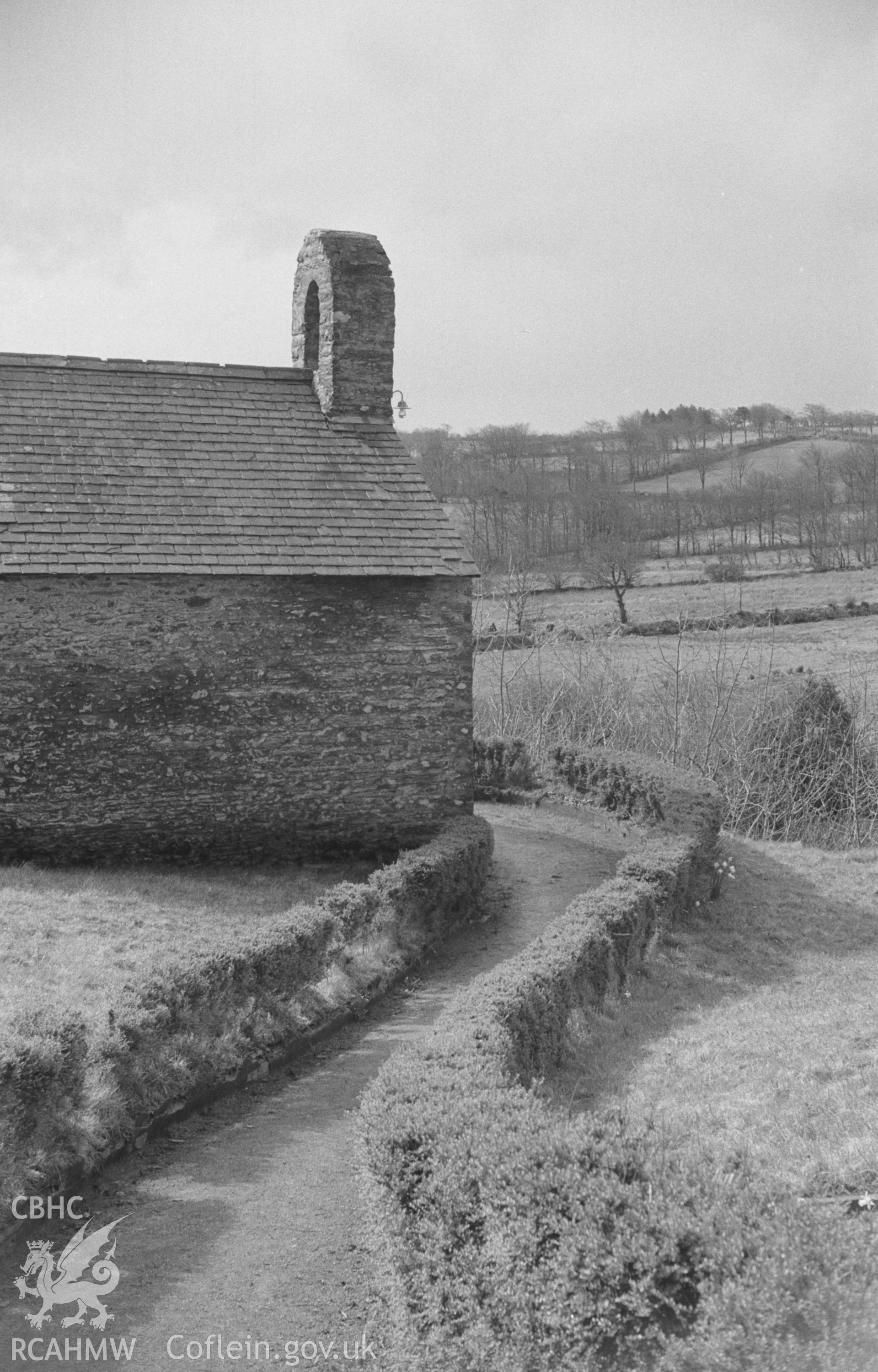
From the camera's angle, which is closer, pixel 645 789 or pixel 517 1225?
pixel 517 1225

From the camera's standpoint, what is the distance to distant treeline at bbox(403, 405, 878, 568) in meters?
61.0

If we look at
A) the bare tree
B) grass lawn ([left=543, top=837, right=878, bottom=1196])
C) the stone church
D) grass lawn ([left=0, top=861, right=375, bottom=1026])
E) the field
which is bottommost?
grass lawn ([left=543, top=837, right=878, bottom=1196])

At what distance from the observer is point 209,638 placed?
631 inches

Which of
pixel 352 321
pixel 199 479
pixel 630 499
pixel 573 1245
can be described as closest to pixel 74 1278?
pixel 573 1245

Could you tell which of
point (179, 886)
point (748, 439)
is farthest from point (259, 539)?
point (748, 439)

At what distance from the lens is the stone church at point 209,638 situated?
613 inches

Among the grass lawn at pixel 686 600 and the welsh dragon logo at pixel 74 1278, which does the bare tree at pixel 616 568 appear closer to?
the grass lawn at pixel 686 600

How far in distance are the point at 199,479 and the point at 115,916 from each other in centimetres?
702

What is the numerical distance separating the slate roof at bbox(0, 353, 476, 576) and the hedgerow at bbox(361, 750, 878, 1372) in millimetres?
10195

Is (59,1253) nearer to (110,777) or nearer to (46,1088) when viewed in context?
(46,1088)

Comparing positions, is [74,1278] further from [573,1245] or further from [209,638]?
[209,638]

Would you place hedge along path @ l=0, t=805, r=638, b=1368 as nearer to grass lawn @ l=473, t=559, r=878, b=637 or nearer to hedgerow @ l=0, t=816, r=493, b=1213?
hedgerow @ l=0, t=816, r=493, b=1213

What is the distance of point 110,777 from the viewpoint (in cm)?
1578

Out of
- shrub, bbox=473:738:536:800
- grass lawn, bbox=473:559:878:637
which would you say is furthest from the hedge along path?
grass lawn, bbox=473:559:878:637
